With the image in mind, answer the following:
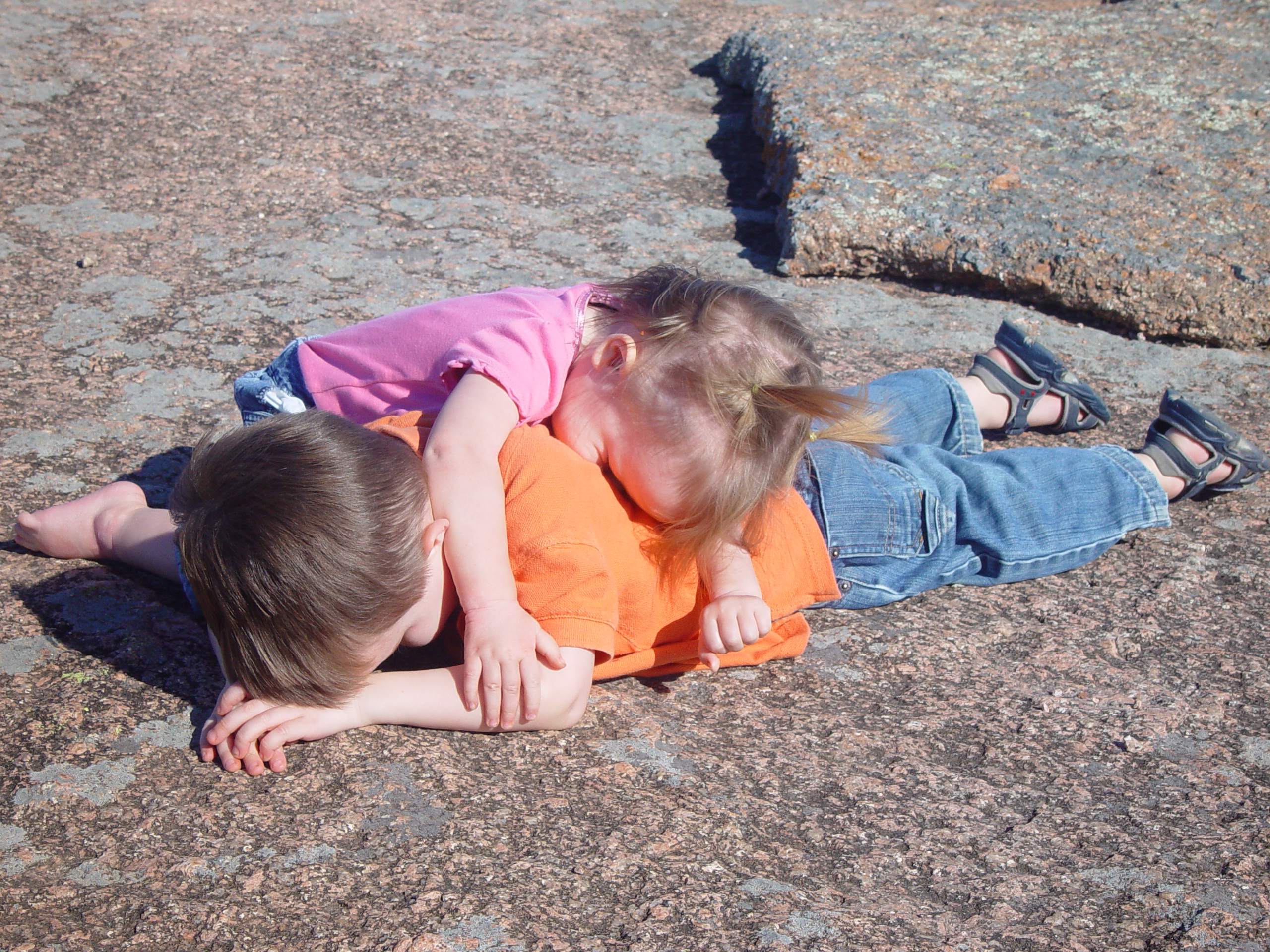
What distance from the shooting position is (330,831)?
1.42 m

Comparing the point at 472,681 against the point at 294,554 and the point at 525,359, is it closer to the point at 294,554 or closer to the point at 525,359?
the point at 294,554

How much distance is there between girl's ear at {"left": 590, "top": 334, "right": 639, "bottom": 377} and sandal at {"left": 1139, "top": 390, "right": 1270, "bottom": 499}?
1.34 meters

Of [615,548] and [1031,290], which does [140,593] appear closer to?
[615,548]

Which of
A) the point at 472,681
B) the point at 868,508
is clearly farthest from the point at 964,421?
Answer: the point at 472,681

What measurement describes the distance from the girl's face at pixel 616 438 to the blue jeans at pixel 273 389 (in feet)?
1.95

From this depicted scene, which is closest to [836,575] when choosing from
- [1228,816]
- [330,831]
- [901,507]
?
[901,507]

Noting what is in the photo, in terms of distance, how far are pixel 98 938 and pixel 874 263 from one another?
2.66 m

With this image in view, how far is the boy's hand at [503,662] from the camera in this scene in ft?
5.29

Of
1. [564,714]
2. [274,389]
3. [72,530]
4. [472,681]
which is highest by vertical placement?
[274,389]

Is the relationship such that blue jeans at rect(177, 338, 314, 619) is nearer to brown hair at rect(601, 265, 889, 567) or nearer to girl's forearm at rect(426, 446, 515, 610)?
girl's forearm at rect(426, 446, 515, 610)

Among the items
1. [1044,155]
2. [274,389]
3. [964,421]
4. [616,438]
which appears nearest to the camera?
[616,438]

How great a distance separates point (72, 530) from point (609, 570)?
1019 millimetres

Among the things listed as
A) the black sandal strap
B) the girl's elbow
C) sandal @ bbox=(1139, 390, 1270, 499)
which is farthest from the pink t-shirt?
sandal @ bbox=(1139, 390, 1270, 499)

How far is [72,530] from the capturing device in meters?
1.93
